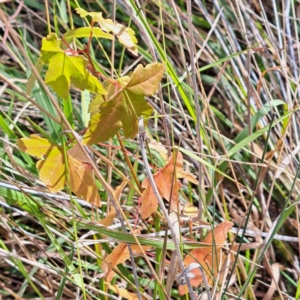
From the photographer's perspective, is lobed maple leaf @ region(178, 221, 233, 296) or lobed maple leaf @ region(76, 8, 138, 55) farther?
lobed maple leaf @ region(178, 221, 233, 296)

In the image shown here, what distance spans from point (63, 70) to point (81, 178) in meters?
0.15

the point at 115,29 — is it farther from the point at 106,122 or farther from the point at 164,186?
the point at 164,186

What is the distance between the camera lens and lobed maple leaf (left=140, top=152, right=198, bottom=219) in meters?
0.63

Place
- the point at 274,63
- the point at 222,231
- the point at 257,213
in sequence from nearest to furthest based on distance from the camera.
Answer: the point at 222,231 → the point at 257,213 → the point at 274,63

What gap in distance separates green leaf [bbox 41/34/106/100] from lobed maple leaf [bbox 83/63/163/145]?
0.03 meters

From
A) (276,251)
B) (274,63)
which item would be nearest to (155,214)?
(276,251)

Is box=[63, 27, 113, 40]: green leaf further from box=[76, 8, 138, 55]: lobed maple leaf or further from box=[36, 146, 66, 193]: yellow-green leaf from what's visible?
box=[36, 146, 66, 193]: yellow-green leaf

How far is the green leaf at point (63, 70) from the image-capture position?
51cm

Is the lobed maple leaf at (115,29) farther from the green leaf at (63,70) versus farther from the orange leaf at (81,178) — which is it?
the orange leaf at (81,178)

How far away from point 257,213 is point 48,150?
1.95 feet

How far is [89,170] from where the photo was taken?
1.98 feet

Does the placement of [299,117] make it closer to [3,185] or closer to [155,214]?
[155,214]

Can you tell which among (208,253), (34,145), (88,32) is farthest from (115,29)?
(208,253)

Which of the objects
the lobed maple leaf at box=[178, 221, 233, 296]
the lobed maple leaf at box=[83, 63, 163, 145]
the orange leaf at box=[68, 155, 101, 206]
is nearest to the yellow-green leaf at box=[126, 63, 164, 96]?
the lobed maple leaf at box=[83, 63, 163, 145]
